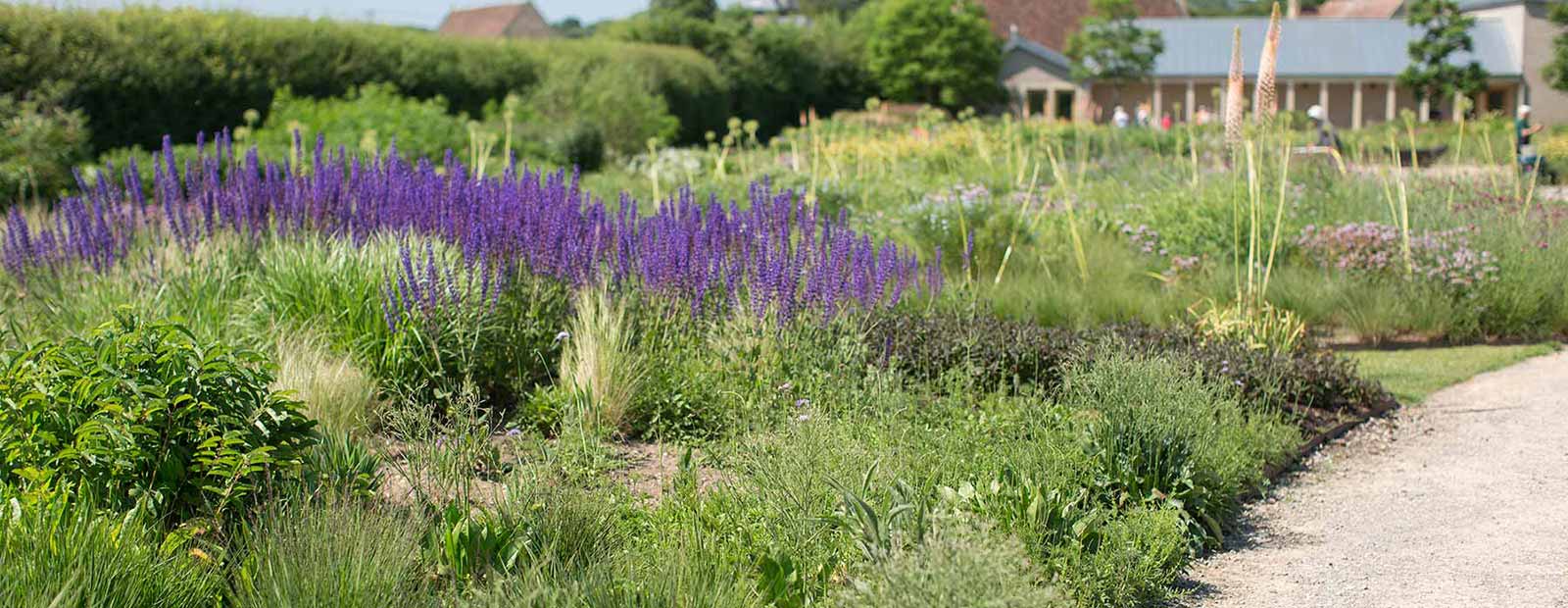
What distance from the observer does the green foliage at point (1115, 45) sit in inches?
1932

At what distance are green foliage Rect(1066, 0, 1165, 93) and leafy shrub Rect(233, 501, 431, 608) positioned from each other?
47.7 m

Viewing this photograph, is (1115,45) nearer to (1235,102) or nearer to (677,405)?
(1235,102)

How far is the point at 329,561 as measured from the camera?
333 cm

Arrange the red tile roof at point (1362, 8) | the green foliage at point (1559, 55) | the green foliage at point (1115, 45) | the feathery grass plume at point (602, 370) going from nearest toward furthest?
the feathery grass plume at point (602, 370) → the green foliage at point (1559, 55) → the green foliage at point (1115, 45) → the red tile roof at point (1362, 8)

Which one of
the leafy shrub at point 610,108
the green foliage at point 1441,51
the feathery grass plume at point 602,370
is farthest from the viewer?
the green foliage at point 1441,51

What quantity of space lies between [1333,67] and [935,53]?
48.9ft

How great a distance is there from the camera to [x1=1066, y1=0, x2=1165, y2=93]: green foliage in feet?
161

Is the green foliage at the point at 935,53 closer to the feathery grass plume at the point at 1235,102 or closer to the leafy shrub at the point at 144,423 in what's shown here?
the feathery grass plume at the point at 1235,102

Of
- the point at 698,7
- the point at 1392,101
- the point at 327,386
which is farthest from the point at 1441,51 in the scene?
the point at 327,386

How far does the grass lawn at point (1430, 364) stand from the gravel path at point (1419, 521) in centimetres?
35

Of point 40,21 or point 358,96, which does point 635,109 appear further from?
point 40,21

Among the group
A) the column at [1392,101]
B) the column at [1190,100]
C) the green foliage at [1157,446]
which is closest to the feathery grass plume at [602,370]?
the green foliage at [1157,446]

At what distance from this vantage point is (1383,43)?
5012cm

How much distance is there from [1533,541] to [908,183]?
928 centimetres
